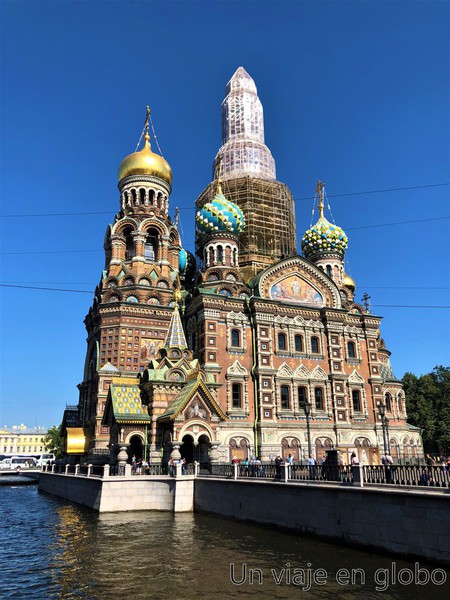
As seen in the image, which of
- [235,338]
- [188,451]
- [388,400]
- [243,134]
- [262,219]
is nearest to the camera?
[188,451]

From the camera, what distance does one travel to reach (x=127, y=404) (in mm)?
25422

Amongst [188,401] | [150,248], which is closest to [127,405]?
[188,401]

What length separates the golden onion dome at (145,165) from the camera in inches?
1485

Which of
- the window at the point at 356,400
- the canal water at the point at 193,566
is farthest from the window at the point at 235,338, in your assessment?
the canal water at the point at 193,566

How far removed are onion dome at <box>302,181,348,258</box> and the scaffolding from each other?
5.21ft

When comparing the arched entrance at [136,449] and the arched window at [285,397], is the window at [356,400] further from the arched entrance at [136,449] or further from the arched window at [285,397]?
the arched entrance at [136,449]

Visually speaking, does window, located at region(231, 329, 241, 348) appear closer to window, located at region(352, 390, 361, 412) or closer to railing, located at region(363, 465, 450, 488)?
window, located at region(352, 390, 361, 412)

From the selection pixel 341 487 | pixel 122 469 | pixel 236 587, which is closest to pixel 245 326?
pixel 122 469

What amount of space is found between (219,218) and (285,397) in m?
12.8

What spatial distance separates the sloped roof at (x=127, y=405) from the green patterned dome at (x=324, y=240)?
1819 cm

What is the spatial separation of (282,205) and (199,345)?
53.7 feet

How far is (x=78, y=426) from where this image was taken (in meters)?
33.5

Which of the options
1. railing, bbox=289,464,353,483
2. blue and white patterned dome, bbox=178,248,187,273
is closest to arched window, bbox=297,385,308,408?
railing, bbox=289,464,353,483

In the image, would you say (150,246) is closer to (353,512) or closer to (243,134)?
(243,134)
